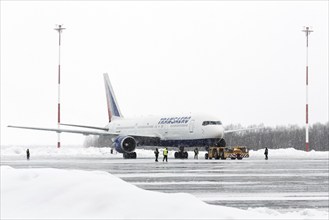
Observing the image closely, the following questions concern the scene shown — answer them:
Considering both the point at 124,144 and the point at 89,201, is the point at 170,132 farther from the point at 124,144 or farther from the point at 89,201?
the point at 89,201

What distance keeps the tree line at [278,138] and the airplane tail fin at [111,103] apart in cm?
2742

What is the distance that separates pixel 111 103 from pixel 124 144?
49.6ft

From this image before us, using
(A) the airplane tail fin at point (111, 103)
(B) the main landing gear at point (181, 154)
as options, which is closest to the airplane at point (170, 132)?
(B) the main landing gear at point (181, 154)

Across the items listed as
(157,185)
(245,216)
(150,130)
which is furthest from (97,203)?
(150,130)

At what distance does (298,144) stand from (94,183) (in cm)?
7973

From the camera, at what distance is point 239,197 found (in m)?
17.1

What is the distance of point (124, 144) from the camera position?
49562mm

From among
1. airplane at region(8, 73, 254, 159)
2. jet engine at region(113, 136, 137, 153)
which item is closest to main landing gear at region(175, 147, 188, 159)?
airplane at region(8, 73, 254, 159)

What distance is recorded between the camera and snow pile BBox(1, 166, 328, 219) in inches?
384

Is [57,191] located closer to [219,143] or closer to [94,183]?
[94,183]

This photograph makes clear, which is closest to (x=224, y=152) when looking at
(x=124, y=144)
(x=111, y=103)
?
(x=124, y=144)

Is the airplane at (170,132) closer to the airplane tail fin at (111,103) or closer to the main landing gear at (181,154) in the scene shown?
the main landing gear at (181,154)

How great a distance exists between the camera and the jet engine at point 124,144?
4934cm

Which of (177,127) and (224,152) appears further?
(177,127)
